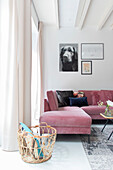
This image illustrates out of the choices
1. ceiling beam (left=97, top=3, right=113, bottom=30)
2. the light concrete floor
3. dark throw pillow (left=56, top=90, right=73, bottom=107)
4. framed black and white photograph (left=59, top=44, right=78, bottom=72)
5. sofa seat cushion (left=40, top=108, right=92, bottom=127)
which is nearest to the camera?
the light concrete floor

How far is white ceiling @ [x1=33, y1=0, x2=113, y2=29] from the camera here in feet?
11.3

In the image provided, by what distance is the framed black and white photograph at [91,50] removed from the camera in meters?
4.89

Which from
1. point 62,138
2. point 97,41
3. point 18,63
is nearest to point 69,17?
point 97,41

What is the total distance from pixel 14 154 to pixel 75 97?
2493mm

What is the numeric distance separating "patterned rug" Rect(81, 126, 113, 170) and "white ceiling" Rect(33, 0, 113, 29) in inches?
107

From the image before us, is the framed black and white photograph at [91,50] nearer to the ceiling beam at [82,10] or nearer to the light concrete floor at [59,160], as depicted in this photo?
the ceiling beam at [82,10]

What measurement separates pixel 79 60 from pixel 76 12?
1.48m

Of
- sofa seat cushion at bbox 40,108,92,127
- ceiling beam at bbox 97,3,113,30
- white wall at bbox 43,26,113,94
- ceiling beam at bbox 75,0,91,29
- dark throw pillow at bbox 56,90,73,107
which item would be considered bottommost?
sofa seat cushion at bbox 40,108,92,127

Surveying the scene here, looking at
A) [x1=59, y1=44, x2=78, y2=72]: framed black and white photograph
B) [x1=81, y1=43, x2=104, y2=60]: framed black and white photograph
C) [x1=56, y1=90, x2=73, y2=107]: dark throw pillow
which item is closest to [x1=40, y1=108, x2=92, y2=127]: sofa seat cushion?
[x1=56, y1=90, x2=73, y2=107]: dark throw pillow

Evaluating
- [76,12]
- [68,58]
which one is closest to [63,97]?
[68,58]

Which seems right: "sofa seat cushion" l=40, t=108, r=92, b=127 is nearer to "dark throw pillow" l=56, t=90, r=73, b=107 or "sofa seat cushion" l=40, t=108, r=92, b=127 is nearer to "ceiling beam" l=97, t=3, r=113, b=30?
"dark throw pillow" l=56, t=90, r=73, b=107

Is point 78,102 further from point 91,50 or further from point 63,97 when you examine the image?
point 91,50

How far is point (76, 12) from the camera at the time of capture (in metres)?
3.86

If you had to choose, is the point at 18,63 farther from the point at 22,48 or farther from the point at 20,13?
the point at 20,13
